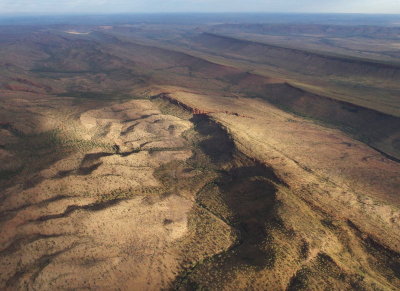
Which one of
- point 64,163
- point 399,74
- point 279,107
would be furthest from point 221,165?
point 399,74

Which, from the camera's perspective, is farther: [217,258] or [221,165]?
[221,165]

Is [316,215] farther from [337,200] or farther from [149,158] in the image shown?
[149,158]

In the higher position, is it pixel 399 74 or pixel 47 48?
pixel 399 74

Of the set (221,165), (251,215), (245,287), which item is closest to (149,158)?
(221,165)

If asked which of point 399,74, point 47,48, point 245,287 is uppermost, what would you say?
point 245,287

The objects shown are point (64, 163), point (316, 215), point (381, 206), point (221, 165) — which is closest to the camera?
point (316, 215)

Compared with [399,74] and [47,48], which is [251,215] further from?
[47,48]

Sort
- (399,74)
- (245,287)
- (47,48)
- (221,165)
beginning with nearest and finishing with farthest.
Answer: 1. (245,287)
2. (221,165)
3. (399,74)
4. (47,48)
